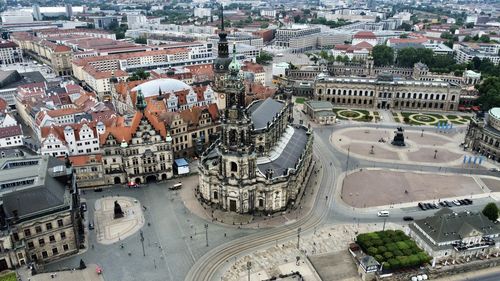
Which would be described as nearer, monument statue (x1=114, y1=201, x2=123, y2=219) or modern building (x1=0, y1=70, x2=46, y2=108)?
monument statue (x1=114, y1=201, x2=123, y2=219)

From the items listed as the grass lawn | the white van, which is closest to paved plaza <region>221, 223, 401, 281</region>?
the white van

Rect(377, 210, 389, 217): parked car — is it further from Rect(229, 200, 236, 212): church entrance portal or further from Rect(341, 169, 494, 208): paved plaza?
Rect(229, 200, 236, 212): church entrance portal

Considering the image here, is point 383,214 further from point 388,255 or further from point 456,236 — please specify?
point 388,255

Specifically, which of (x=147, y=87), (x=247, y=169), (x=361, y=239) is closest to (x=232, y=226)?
(x=247, y=169)

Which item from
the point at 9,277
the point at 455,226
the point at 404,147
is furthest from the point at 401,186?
the point at 9,277

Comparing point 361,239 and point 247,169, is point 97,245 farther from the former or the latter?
point 361,239

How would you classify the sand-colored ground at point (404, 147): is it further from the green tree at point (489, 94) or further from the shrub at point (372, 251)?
the shrub at point (372, 251)

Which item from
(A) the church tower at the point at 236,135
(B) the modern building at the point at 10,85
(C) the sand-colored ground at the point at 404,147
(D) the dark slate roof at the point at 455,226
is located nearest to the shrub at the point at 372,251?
(D) the dark slate roof at the point at 455,226
